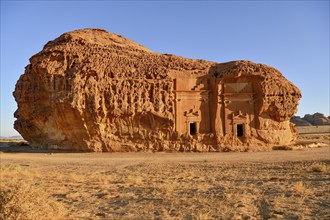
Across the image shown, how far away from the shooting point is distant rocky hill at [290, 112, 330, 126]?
94.5 m

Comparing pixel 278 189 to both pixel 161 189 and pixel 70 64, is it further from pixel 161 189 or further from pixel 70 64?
pixel 70 64

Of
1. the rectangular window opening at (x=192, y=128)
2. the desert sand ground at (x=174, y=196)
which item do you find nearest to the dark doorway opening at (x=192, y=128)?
the rectangular window opening at (x=192, y=128)

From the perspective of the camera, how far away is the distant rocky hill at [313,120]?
94469mm

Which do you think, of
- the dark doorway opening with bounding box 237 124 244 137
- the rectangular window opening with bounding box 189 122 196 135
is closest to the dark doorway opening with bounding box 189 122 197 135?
the rectangular window opening with bounding box 189 122 196 135

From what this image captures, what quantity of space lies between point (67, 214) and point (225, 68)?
25.2 metres

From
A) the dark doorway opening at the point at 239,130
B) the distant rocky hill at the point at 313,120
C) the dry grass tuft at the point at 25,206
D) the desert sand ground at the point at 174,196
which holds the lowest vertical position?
the desert sand ground at the point at 174,196

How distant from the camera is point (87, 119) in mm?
28688

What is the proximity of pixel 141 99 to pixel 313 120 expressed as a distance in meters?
83.8

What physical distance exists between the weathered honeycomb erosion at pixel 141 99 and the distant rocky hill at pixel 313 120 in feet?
224

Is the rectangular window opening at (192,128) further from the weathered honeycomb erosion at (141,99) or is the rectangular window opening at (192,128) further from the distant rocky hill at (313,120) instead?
the distant rocky hill at (313,120)

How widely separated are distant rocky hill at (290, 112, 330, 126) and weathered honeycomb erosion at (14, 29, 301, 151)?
224 ft

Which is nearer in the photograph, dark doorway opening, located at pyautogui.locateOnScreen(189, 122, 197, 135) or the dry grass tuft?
the dry grass tuft

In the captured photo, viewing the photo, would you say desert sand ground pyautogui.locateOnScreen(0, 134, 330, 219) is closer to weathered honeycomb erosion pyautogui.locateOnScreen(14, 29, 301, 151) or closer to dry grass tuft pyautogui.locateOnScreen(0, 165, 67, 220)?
dry grass tuft pyautogui.locateOnScreen(0, 165, 67, 220)

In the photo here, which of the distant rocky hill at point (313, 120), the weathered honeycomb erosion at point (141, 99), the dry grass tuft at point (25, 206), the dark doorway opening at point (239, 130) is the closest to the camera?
the dry grass tuft at point (25, 206)
